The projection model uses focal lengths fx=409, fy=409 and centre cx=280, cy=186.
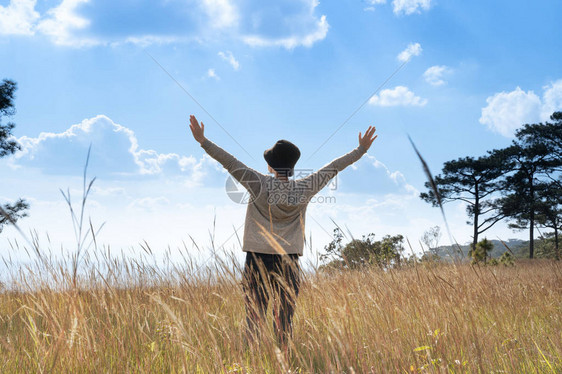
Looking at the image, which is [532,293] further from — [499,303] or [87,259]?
[87,259]

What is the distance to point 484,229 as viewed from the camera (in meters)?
27.4

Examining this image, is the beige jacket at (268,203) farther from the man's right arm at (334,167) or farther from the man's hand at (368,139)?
the man's hand at (368,139)

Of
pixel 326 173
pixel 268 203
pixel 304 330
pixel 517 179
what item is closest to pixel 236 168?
pixel 268 203

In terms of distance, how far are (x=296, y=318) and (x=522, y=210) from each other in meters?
27.6

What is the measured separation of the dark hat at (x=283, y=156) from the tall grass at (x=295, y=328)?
1.15 m

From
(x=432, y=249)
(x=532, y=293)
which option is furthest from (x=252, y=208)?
(x=532, y=293)

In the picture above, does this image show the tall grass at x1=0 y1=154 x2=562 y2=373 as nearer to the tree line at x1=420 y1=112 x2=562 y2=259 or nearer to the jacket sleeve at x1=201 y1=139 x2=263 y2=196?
the jacket sleeve at x1=201 y1=139 x2=263 y2=196

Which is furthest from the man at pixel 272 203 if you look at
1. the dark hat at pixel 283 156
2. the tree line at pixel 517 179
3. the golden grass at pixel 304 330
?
the tree line at pixel 517 179

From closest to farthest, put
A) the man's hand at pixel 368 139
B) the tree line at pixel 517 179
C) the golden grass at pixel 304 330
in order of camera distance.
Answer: the golden grass at pixel 304 330, the man's hand at pixel 368 139, the tree line at pixel 517 179

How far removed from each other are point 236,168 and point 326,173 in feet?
3.06

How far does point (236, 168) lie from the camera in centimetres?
379

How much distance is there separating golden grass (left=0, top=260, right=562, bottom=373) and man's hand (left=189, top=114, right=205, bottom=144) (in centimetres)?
126

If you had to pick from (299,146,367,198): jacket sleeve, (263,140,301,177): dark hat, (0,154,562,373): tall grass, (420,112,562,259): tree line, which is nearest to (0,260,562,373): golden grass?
(0,154,562,373): tall grass

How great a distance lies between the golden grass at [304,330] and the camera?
222 centimetres
